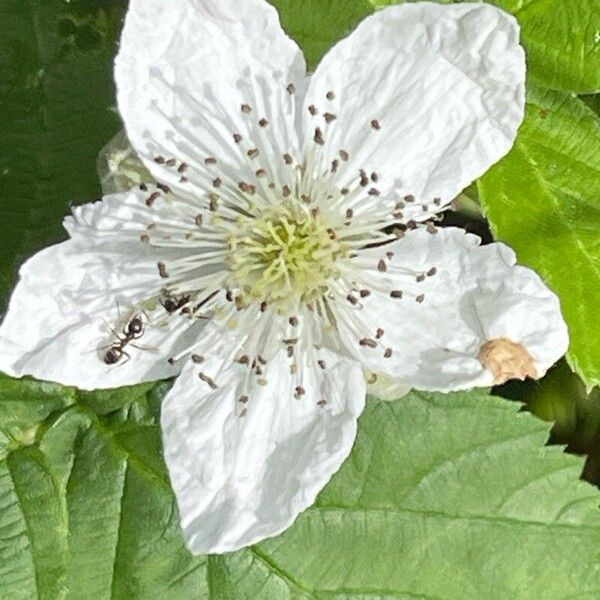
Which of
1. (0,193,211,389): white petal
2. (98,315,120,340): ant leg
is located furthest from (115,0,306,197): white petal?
(98,315,120,340): ant leg

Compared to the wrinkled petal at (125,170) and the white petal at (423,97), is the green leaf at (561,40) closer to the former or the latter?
the white petal at (423,97)

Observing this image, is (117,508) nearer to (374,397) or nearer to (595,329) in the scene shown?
(374,397)

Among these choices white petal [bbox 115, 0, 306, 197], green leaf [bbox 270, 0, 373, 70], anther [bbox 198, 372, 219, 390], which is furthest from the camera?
green leaf [bbox 270, 0, 373, 70]

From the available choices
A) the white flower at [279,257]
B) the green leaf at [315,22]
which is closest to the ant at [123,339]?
the white flower at [279,257]

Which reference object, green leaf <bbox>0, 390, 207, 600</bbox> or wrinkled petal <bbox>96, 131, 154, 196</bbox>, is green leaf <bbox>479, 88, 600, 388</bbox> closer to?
wrinkled petal <bbox>96, 131, 154, 196</bbox>

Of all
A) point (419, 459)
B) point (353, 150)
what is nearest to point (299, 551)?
point (419, 459)

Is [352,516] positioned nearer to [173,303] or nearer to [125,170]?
[173,303]

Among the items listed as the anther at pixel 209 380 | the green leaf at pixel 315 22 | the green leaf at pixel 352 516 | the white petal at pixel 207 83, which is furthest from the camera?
the green leaf at pixel 352 516

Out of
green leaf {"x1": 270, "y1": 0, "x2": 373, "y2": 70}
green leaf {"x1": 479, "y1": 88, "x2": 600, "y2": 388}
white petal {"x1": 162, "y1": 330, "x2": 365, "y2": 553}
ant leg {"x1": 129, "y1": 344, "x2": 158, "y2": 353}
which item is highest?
green leaf {"x1": 270, "y1": 0, "x2": 373, "y2": 70}
